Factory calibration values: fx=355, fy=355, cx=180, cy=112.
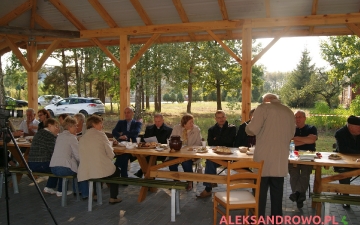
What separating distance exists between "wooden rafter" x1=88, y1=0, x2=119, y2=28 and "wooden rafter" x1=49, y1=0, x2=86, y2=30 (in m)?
0.78

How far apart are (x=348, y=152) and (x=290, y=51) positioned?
30242 millimetres

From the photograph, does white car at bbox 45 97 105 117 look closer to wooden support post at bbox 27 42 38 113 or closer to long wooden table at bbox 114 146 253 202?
wooden support post at bbox 27 42 38 113

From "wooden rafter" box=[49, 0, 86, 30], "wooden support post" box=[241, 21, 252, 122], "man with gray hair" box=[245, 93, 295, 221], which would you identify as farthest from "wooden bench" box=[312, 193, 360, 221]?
"wooden rafter" box=[49, 0, 86, 30]

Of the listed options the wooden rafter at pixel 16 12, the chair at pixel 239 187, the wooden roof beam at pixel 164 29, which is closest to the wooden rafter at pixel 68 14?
the wooden roof beam at pixel 164 29

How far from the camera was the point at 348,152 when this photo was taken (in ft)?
16.4

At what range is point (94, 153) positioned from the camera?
4.58 m

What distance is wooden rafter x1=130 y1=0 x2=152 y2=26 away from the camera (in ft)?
22.9

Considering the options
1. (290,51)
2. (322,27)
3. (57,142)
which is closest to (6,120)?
(57,142)

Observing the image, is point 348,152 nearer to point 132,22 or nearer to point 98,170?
point 98,170

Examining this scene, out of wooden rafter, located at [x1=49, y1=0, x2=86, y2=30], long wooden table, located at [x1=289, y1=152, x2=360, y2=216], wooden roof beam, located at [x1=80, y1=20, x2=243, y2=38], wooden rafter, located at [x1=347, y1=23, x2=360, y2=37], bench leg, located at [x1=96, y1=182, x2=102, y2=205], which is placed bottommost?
bench leg, located at [x1=96, y1=182, x2=102, y2=205]

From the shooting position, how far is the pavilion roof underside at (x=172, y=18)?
6.39 m

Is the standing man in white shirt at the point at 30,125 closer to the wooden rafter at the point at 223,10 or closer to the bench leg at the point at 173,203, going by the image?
the bench leg at the point at 173,203

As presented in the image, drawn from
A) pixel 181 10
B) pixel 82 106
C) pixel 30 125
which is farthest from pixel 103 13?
pixel 82 106

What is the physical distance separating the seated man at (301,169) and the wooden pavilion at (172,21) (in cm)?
144
